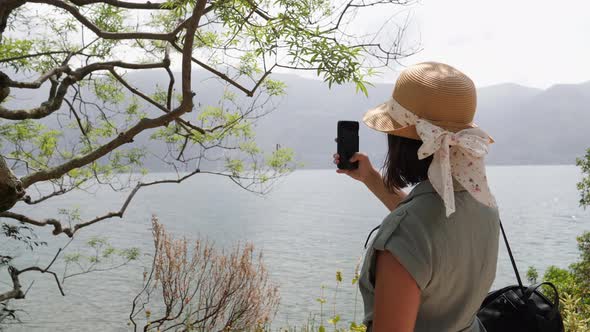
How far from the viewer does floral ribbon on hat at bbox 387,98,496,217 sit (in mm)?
968

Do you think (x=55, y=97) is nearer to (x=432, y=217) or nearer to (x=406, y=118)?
(x=406, y=118)

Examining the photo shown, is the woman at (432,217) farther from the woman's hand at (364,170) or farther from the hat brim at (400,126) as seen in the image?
the woman's hand at (364,170)

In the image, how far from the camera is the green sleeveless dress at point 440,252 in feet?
3.06

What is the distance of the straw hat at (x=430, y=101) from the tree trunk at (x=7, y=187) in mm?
2023

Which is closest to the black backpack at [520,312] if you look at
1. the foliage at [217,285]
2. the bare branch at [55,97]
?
the bare branch at [55,97]

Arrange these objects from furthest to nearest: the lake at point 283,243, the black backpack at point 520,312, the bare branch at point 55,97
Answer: the lake at point 283,243
the bare branch at point 55,97
the black backpack at point 520,312

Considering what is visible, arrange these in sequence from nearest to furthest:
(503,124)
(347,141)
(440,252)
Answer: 1. (440,252)
2. (347,141)
3. (503,124)

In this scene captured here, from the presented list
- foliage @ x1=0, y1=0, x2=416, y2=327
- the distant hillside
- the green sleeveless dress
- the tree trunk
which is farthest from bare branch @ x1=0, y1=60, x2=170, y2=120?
the distant hillside

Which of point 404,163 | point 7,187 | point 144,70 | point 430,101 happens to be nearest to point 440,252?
point 404,163

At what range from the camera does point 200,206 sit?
1993 inches

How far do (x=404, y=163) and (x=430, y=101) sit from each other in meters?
0.14

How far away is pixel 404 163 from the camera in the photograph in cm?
106

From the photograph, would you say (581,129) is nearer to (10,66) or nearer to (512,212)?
(512,212)

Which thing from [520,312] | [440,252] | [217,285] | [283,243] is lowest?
[283,243]
